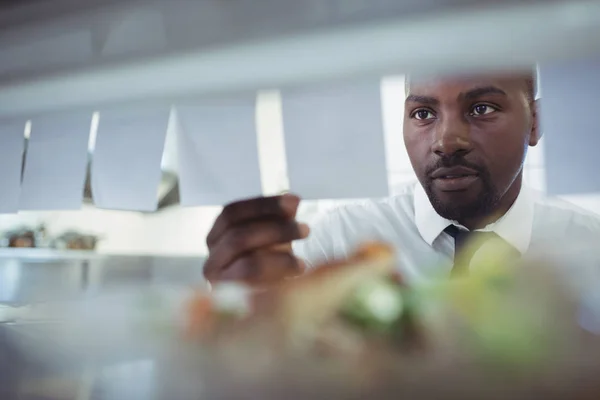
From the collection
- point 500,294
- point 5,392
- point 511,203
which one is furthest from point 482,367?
point 5,392

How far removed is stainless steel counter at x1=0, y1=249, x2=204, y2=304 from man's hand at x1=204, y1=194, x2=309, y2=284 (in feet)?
0.13

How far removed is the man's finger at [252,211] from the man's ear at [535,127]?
32 centimetres

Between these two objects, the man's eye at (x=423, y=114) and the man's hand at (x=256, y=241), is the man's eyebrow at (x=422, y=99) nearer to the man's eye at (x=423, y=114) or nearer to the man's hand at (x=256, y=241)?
the man's eye at (x=423, y=114)

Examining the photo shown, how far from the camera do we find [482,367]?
2.14 ft

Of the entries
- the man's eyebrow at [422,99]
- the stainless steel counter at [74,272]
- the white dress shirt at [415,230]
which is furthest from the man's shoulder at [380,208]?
the stainless steel counter at [74,272]

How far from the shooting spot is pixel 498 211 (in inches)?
29.0

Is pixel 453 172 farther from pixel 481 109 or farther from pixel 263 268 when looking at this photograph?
pixel 263 268

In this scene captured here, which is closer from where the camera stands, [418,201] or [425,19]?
[425,19]

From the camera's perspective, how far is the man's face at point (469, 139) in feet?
2.22

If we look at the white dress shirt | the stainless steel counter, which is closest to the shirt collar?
the white dress shirt

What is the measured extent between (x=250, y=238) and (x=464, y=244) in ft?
1.01

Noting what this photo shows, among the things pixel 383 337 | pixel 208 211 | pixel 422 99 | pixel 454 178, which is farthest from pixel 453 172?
pixel 208 211

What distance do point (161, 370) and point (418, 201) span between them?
456mm

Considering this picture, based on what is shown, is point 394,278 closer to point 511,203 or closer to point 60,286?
point 511,203
